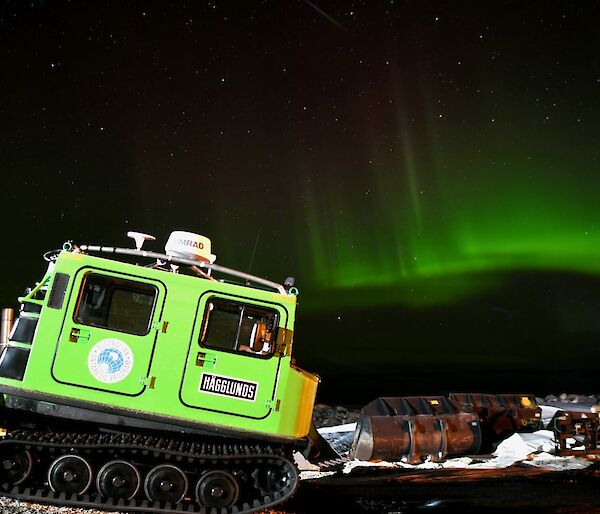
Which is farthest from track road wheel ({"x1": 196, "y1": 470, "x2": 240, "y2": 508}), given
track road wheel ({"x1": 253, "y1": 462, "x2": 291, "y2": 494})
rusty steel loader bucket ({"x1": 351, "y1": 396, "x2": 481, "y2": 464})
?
rusty steel loader bucket ({"x1": 351, "y1": 396, "x2": 481, "y2": 464})

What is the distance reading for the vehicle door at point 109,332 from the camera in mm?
7238

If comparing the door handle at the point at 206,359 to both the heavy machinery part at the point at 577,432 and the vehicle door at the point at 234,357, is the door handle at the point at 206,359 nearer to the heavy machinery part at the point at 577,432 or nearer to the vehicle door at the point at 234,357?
the vehicle door at the point at 234,357

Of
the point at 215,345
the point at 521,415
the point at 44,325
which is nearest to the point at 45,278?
the point at 44,325

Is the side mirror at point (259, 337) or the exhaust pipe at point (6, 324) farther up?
the side mirror at point (259, 337)

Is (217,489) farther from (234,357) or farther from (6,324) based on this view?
(6,324)

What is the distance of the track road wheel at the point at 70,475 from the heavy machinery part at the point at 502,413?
7.68 metres

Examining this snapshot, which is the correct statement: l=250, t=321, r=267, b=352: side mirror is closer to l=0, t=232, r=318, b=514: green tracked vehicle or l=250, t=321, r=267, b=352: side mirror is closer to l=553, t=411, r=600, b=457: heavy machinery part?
l=0, t=232, r=318, b=514: green tracked vehicle

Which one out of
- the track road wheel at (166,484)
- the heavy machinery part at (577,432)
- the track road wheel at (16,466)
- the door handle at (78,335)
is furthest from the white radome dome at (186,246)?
the heavy machinery part at (577,432)

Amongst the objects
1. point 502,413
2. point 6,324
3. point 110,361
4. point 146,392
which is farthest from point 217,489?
point 502,413

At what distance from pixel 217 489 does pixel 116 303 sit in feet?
8.20

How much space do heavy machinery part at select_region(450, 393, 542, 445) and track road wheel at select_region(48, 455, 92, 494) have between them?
7.68 meters

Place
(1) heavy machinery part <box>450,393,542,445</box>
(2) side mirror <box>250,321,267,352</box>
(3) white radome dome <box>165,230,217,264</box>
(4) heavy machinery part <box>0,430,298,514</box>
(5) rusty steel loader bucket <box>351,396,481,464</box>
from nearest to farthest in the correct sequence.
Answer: (4) heavy machinery part <box>0,430,298,514</box> → (2) side mirror <box>250,321,267,352</box> → (3) white radome dome <box>165,230,217,264</box> → (5) rusty steel loader bucket <box>351,396,481,464</box> → (1) heavy machinery part <box>450,393,542,445</box>

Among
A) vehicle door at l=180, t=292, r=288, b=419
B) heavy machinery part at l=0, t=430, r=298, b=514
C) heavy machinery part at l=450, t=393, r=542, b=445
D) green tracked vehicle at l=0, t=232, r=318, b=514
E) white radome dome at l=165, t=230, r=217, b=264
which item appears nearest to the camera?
heavy machinery part at l=0, t=430, r=298, b=514

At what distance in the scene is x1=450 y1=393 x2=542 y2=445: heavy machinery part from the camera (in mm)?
12633
